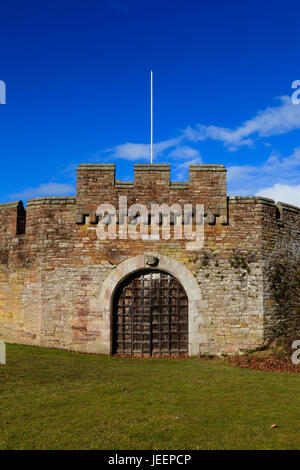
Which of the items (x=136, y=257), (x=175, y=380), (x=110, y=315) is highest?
(x=136, y=257)

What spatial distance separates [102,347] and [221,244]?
5194mm

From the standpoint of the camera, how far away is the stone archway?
1194 cm

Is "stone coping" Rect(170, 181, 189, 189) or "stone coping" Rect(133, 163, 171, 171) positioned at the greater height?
"stone coping" Rect(133, 163, 171, 171)

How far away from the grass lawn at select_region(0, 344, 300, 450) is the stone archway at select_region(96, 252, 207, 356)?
1232mm

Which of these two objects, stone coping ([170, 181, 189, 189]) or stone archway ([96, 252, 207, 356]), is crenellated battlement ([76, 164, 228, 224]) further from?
stone archway ([96, 252, 207, 356])

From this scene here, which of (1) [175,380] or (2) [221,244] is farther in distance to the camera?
(2) [221,244]

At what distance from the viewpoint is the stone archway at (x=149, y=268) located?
1194cm

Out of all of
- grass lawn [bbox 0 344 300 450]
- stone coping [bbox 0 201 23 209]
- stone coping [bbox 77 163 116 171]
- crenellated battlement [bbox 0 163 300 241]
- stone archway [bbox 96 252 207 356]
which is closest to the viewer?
grass lawn [bbox 0 344 300 450]

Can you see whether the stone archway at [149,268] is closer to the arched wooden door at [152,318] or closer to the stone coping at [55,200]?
the arched wooden door at [152,318]

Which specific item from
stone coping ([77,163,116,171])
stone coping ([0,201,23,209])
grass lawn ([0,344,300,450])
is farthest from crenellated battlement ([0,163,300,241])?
grass lawn ([0,344,300,450])

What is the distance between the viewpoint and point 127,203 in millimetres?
12438

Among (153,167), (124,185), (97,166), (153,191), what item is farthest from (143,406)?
(97,166)

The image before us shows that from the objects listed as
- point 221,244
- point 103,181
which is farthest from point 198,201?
point 103,181
